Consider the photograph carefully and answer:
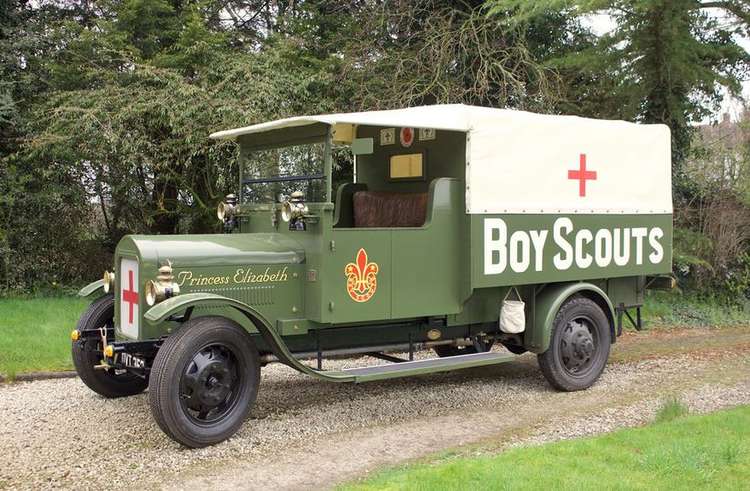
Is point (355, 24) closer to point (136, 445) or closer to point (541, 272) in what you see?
point (541, 272)

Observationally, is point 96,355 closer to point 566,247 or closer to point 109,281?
point 109,281

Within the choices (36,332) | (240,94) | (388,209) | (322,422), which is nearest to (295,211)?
(388,209)

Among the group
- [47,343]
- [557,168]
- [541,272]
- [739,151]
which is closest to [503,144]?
[557,168]

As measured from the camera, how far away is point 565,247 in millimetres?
6922

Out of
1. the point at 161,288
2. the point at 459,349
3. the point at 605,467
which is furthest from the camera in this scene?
the point at 459,349

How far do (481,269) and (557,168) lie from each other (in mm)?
1266

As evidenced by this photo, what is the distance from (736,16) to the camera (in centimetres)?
1045

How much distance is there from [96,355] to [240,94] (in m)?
5.79

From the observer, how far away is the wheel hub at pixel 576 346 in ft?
22.9

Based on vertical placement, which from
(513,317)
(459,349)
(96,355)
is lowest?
(459,349)

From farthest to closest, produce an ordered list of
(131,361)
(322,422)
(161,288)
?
(322,422) → (131,361) → (161,288)

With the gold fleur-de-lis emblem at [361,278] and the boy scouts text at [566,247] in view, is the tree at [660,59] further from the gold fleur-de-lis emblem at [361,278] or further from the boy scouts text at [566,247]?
the gold fleur-de-lis emblem at [361,278]

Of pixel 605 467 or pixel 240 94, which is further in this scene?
pixel 240 94

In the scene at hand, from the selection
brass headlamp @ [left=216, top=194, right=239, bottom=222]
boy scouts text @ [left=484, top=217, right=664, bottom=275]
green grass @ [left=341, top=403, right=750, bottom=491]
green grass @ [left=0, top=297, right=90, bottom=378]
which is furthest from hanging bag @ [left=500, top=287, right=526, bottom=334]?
green grass @ [left=0, top=297, right=90, bottom=378]
